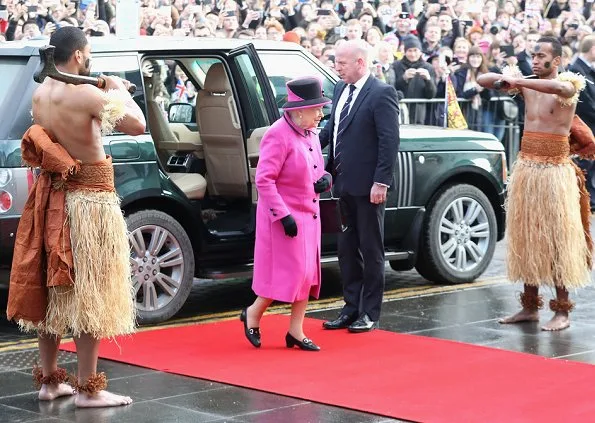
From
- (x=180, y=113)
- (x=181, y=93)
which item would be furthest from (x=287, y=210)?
(x=181, y=93)

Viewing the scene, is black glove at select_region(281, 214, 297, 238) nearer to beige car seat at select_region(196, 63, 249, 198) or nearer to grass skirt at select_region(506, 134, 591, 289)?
beige car seat at select_region(196, 63, 249, 198)

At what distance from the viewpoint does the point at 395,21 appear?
2003 cm

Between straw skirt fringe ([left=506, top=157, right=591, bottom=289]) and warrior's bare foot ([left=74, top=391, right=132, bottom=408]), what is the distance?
3571mm

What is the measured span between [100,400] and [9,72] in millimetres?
2976

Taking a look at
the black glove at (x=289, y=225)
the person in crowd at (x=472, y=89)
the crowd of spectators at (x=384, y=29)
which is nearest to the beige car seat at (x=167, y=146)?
the black glove at (x=289, y=225)

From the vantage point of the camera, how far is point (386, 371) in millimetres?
8070

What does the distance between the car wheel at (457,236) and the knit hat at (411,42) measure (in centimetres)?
659

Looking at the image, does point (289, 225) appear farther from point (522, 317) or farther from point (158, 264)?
point (522, 317)

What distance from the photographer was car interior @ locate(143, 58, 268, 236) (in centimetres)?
1020

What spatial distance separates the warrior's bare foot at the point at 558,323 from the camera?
9516 millimetres

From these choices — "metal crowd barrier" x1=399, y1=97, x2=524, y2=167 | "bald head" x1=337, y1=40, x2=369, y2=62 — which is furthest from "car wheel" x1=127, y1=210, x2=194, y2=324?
"metal crowd barrier" x1=399, y1=97, x2=524, y2=167

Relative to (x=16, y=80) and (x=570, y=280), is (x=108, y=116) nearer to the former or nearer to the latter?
(x=16, y=80)

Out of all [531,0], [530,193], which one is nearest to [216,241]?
[530,193]

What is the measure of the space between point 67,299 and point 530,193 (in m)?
3.83
